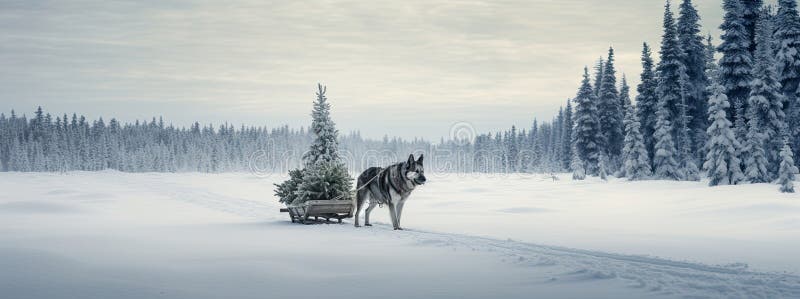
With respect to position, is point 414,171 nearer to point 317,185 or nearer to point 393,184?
point 393,184

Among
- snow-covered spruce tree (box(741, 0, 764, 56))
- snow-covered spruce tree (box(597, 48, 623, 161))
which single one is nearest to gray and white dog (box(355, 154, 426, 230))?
snow-covered spruce tree (box(741, 0, 764, 56))

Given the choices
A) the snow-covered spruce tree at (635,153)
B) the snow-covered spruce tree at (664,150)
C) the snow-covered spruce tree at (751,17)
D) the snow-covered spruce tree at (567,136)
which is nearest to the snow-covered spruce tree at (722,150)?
the snow-covered spruce tree at (751,17)

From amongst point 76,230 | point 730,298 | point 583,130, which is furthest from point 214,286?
point 583,130

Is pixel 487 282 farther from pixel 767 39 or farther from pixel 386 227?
pixel 767 39

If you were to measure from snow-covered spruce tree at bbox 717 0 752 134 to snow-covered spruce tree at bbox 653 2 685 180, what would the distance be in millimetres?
8657

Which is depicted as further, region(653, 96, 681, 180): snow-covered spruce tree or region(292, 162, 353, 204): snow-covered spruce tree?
region(653, 96, 681, 180): snow-covered spruce tree

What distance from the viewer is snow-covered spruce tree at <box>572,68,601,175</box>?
7112 cm

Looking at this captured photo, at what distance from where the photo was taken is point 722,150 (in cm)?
4003

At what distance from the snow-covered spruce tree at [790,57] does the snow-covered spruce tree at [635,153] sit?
13562 mm

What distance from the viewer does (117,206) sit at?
108 ft

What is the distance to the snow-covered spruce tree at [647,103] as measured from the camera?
198 ft

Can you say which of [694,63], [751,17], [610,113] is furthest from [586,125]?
[751,17]

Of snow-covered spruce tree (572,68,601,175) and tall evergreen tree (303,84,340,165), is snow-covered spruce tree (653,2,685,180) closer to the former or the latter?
snow-covered spruce tree (572,68,601,175)

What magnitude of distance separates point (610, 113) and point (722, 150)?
3221 centimetres
